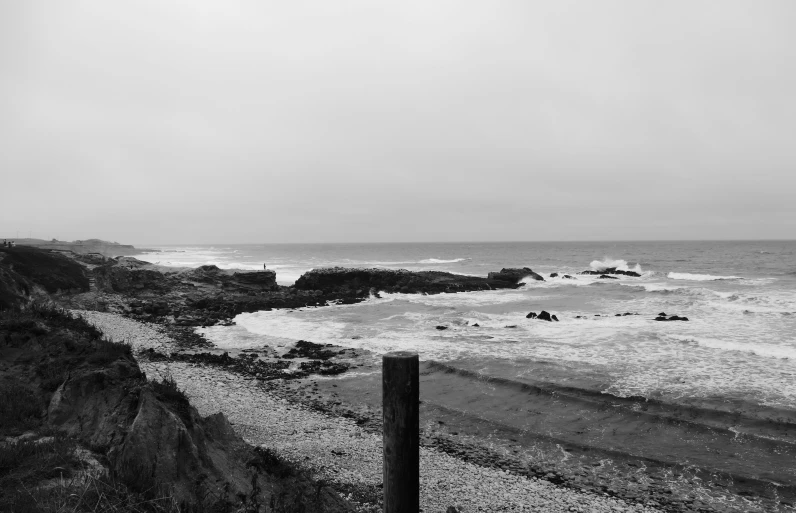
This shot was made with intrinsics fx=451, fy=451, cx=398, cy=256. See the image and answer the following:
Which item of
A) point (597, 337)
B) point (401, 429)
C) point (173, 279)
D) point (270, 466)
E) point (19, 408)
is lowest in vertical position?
point (597, 337)

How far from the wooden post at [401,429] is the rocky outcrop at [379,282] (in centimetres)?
3365

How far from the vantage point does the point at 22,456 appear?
15.2 feet

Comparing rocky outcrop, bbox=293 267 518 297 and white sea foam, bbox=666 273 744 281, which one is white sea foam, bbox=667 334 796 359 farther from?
white sea foam, bbox=666 273 744 281

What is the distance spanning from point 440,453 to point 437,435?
930 mm

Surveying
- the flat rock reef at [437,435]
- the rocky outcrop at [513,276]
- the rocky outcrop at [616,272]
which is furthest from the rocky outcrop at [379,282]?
the flat rock reef at [437,435]

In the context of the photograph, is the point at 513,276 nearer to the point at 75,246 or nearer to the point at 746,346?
the point at 746,346

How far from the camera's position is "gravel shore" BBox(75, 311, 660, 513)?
7.41 m

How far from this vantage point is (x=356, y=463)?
342 inches

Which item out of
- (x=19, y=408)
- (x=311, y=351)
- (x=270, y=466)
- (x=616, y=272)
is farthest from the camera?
(x=616, y=272)

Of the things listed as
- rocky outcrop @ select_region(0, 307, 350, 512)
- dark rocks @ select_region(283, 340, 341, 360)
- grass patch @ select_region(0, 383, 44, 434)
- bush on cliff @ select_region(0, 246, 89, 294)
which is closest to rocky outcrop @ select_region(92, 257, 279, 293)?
bush on cliff @ select_region(0, 246, 89, 294)

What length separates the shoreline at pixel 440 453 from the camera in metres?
7.56

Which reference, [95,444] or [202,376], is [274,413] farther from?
[95,444]

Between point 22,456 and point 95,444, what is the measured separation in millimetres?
937

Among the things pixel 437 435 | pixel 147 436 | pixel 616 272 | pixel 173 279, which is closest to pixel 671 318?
pixel 437 435
